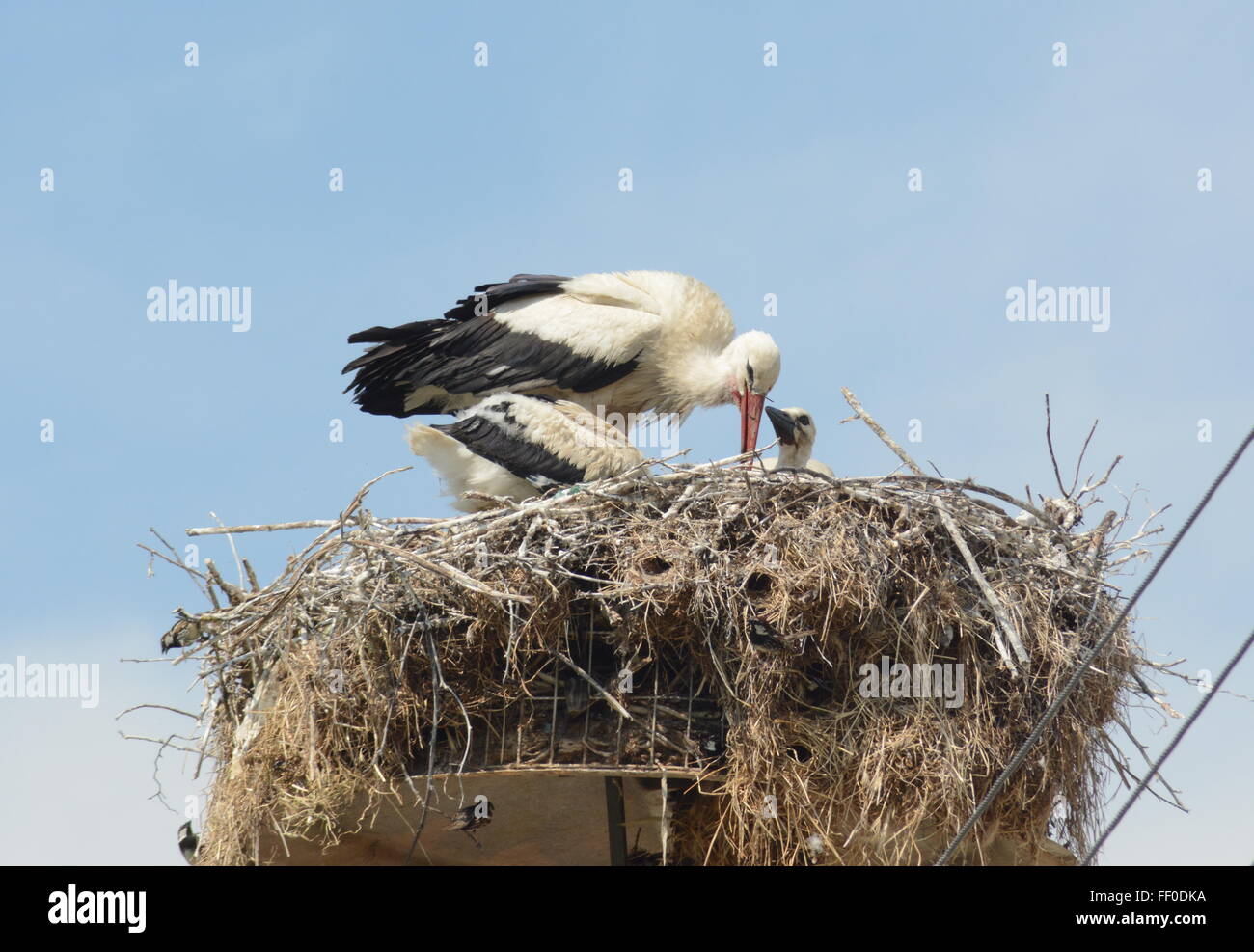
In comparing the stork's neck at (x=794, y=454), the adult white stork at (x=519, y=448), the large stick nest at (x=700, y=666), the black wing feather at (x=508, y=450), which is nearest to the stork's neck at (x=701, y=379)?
the stork's neck at (x=794, y=454)

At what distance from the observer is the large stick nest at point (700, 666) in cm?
691

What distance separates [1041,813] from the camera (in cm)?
732

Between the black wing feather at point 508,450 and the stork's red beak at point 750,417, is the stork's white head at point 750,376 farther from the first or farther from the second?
the black wing feather at point 508,450

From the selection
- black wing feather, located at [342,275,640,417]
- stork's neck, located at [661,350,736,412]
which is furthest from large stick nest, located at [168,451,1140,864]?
stork's neck, located at [661,350,736,412]

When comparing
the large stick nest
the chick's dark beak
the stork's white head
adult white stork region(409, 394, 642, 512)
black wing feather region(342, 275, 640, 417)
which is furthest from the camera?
the stork's white head

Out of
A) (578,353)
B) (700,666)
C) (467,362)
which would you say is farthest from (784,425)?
(700,666)

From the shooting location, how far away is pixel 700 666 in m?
7.08

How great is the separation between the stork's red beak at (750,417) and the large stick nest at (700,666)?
1.63 metres

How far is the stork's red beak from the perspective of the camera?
9078 millimetres

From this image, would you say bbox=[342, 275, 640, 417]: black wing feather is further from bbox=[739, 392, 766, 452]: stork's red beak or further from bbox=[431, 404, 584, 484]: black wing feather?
bbox=[739, 392, 766, 452]: stork's red beak

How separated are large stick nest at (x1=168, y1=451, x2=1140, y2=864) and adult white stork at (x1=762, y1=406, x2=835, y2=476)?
1.49 m

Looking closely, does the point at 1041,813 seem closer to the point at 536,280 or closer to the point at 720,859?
the point at 720,859

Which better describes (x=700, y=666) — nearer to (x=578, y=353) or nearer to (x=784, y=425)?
(x=784, y=425)
